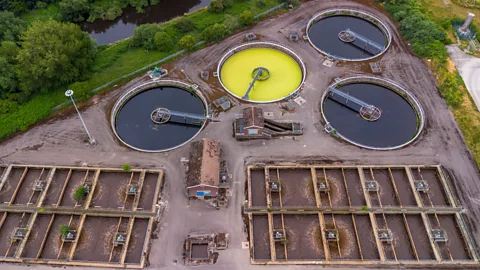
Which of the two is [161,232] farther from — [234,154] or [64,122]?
[64,122]

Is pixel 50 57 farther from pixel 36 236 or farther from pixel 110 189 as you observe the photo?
pixel 36 236

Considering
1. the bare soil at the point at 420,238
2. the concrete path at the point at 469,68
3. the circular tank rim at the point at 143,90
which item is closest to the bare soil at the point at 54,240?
the circular tank rim at the point at 143,90

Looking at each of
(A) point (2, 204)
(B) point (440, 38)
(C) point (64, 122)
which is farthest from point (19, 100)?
(B) point (440, 38)

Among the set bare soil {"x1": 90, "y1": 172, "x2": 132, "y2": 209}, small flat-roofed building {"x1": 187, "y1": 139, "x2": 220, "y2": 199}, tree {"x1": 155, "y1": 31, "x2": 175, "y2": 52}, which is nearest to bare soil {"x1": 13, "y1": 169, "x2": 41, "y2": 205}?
bare soil {"x1": 90, "y1": 172, "x2": 132, "y2": 209}

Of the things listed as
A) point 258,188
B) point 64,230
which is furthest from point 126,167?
point 258,188

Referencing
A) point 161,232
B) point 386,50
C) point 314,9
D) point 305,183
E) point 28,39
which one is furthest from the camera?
point 314,9

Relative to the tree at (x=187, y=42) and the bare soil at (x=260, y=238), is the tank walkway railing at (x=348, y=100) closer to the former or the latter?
the bare soil at (x=260, y=238)
